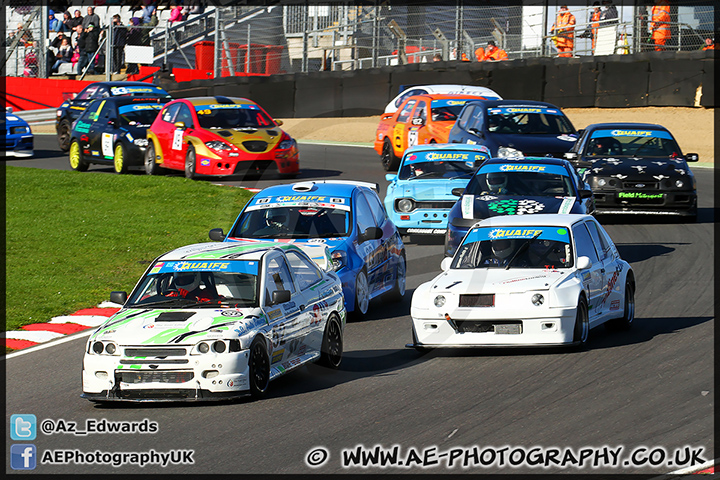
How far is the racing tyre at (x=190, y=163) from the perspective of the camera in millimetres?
23547

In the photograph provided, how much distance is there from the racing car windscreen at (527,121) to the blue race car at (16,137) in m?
13.3

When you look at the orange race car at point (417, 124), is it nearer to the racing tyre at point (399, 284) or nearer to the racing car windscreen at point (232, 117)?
the racing car windscreen at point (232, 117)

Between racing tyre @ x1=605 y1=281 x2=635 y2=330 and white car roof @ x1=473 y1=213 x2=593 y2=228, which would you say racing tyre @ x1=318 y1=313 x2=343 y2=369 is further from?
racing tyre @ x1=605 y1=281 x2=635 y2=330

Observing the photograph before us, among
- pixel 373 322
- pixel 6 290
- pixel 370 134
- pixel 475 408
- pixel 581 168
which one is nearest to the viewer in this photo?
pixel 475 408

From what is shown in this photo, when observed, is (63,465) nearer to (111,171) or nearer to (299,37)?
(111,171)

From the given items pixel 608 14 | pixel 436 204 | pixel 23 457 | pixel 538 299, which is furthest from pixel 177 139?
pixel 23 457

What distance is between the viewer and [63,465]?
7461 mm

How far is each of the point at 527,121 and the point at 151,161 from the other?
8553 mm

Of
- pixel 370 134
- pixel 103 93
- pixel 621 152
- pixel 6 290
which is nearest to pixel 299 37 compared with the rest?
pixel 370 134

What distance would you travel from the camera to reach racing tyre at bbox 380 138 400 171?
25684 mm

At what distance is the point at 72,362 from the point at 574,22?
74.9 feet

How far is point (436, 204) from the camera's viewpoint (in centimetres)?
1792

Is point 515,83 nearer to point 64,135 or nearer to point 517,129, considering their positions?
point 517,129

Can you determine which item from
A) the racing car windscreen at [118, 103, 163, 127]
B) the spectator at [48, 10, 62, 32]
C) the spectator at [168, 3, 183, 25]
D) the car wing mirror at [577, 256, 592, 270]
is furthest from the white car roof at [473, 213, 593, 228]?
the spectator at [48, 10, 62, 32]
